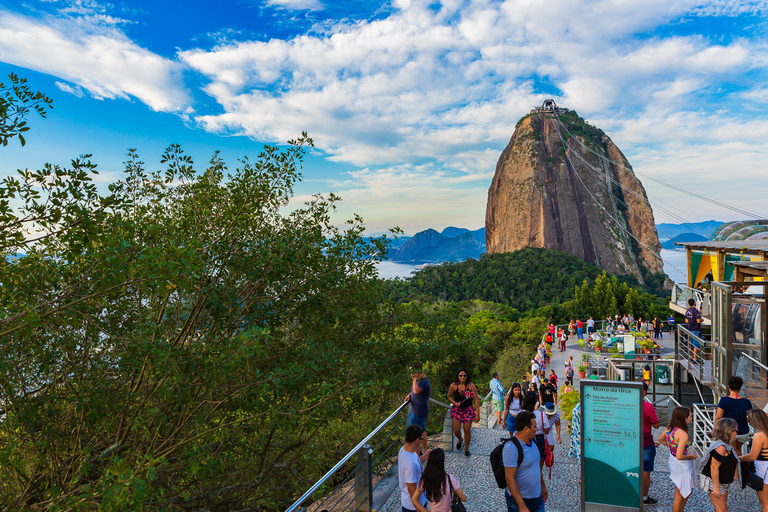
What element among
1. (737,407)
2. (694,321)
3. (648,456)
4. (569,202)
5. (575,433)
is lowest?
(575,433)

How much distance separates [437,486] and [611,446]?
7.82ft

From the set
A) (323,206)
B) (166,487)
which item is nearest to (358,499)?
(166,487)

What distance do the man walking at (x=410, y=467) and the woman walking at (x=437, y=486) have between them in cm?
21

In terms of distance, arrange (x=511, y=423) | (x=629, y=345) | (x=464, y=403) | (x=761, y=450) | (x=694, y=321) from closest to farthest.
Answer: (x=761, y=450) < (x=511, y=423) < (x=464, y=403) < (x=694, y=321) < (x=629, y=345)

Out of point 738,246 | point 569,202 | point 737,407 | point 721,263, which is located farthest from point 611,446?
point 569,202

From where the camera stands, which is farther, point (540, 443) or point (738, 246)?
point (738, 246)

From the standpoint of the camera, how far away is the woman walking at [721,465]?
14.9 ft

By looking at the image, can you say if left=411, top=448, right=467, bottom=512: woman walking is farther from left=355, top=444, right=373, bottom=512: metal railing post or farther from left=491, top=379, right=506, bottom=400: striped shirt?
left=491, top=379, right=506, bottom=400: striped shirt

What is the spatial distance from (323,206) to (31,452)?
560 centimetres

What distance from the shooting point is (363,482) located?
4.78 metres

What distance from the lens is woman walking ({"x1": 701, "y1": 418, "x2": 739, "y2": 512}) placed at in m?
4.55

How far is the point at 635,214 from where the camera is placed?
8719 cm

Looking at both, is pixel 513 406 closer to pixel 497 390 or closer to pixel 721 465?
pixel 721 465

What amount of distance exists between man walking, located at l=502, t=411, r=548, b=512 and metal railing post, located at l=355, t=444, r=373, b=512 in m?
1.49
